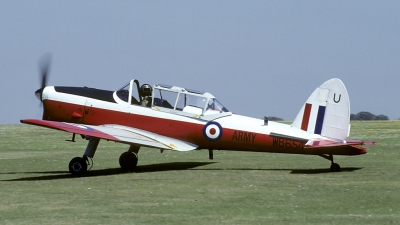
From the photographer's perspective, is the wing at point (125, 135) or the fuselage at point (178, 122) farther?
the fuselage at point (178, 122)

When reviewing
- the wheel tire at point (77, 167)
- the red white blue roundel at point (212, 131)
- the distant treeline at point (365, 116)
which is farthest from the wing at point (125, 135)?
the distant treeline at point (365, 116)

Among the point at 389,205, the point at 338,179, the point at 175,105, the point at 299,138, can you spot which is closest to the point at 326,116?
the point at 299,138

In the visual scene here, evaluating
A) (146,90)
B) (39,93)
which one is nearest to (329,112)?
(146,90)

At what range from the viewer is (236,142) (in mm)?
15086

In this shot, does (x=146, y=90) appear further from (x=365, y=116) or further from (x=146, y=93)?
(x=365, y=116)

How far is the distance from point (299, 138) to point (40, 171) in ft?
20.2

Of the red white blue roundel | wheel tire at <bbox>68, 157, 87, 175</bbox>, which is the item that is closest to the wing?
the red white blue roundel

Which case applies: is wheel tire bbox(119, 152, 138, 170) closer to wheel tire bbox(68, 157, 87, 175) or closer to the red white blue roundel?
wheel tire bbox(68, 157, 87, 175)

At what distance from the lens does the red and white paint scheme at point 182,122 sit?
14.5m

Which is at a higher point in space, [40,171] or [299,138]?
[299,138]

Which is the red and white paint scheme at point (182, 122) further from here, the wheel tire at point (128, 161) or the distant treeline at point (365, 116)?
the distant treeline at point (365, 116)

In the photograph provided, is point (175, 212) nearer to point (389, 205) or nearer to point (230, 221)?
point (230, 221)

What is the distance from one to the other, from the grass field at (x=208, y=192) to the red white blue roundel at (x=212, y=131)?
774mm

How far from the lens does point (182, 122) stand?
1561 cm
